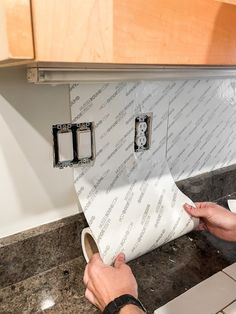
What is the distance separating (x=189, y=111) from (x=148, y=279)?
1.83ft

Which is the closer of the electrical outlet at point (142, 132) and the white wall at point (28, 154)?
the white wall at point (28, 154)

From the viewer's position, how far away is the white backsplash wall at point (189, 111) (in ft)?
2.35

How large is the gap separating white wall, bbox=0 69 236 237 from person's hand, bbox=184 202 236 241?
176mm

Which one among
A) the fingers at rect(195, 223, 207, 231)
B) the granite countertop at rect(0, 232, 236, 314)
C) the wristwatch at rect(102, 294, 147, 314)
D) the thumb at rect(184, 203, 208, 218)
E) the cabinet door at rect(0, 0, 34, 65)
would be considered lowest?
the granite countertop at rect(0, 232, 236, 314)

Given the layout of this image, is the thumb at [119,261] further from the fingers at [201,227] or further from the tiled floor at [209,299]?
the fingers at [201,227]

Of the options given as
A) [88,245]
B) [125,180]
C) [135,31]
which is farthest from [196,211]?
[135,31]

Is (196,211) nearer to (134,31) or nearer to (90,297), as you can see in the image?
(90,297)

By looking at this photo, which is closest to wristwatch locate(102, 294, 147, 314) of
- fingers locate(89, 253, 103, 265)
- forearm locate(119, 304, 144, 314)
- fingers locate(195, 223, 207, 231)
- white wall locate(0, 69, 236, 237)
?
forearm locate(119, 304, 144, 314)

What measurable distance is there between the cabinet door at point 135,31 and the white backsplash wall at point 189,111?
0.32m

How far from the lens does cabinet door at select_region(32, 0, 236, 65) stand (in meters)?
0.29

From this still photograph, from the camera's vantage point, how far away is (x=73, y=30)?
299 mm

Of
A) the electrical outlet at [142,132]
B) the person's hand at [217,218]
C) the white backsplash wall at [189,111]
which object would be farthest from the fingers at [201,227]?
the electrical outlet at [142,132]

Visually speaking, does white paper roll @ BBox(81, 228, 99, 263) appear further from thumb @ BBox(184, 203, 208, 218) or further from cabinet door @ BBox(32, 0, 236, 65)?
cabinet door @ BBox(32, 0, 236, 65)

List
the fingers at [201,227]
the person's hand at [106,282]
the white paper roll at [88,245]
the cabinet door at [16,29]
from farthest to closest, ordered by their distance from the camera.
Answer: the fingers at [201,227]
the white paper roll at [88,245]
the person's hand at [106,282]
the cabinet door at [16,29]
